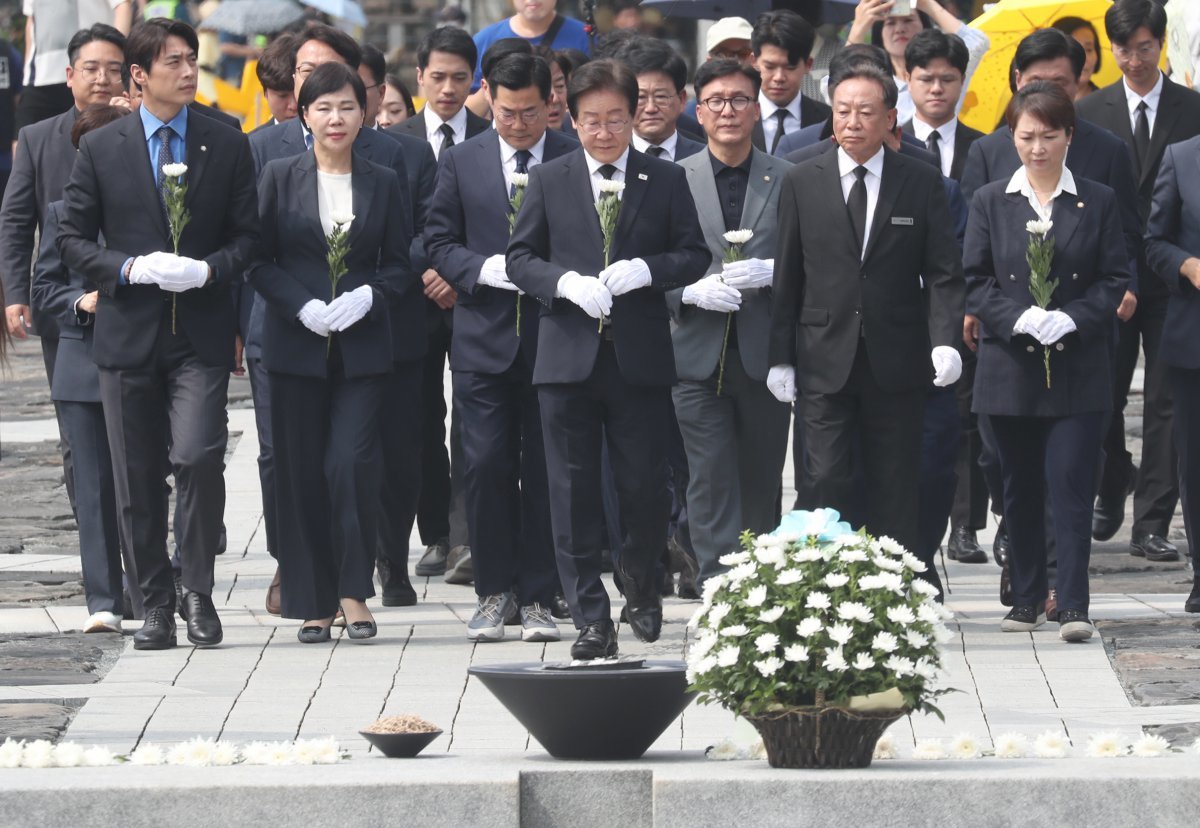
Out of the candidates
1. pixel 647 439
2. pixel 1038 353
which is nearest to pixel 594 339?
pixel 647 439

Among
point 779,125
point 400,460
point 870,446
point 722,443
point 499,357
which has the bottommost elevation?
point 400,460

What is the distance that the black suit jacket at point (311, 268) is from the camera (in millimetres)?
9547

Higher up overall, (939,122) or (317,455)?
(939,122)

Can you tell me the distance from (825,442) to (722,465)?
65cm

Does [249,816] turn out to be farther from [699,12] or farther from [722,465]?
[699,12]

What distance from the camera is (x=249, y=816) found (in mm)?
6316

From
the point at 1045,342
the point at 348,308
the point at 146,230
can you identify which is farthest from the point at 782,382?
the point at 146,230

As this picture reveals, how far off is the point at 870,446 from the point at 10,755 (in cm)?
395

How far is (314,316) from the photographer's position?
372 inches

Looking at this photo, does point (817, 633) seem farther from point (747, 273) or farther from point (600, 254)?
point (747, 273)

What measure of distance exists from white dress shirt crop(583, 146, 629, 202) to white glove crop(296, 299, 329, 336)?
1067 millimetres

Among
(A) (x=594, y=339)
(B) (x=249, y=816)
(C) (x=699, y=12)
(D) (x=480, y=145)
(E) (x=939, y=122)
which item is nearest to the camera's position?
(B) (x=249, y=816)

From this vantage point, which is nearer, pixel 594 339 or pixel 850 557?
pixel 850 557

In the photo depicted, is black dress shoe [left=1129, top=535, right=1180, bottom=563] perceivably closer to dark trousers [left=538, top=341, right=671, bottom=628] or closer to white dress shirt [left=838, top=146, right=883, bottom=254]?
white dress shirt [left=838, top=146, right=883, bottom=254]
